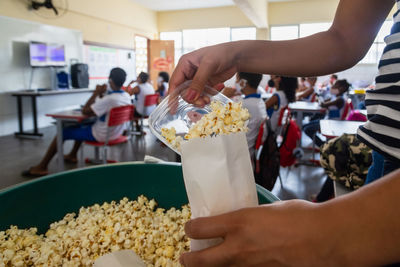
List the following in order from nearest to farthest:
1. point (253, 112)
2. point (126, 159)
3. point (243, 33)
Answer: point (253, 112) → point (126, 159) → point (243, 33)

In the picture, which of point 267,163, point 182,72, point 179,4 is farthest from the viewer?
point 179,4

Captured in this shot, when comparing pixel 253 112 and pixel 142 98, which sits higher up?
pixel 142 98

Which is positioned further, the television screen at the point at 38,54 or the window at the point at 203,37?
the window at the point at 203,37

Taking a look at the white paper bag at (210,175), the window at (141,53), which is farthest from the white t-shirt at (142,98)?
the window at (141,53)

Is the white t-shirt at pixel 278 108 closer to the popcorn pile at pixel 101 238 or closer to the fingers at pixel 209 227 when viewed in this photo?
the popcorn pile at pixel 101 238

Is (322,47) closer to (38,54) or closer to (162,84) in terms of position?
(162,84)

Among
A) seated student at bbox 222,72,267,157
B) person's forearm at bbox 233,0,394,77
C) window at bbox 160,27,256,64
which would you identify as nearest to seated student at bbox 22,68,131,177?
seated student at bbox 222,72,267,157

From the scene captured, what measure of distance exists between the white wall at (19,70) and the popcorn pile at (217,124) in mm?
6777

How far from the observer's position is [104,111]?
→ 11.2 feet

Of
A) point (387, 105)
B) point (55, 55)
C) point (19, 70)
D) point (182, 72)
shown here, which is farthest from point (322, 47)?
point (55, 55)

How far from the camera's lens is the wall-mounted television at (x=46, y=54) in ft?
21.0

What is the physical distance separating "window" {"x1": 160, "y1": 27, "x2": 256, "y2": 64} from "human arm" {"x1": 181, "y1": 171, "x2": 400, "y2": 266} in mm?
11118

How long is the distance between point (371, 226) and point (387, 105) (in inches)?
13.0

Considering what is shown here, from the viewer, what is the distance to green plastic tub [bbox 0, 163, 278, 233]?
840mm
